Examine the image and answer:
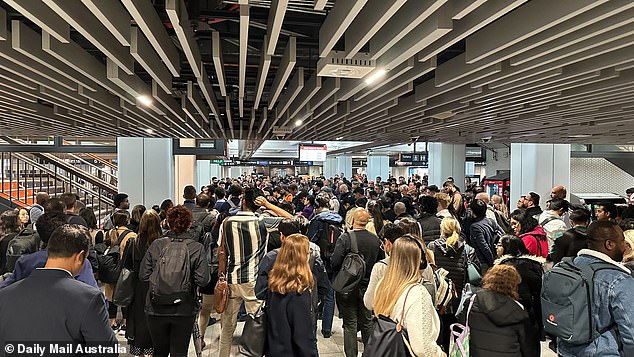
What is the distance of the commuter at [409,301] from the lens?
2412 mm

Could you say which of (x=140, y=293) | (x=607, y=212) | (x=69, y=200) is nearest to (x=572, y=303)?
(x=140, y=293)

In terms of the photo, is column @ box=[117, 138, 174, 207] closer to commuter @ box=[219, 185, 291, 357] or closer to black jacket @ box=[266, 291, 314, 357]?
commuter @ box=[219, 185, 291, 357]

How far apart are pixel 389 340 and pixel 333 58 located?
200cm

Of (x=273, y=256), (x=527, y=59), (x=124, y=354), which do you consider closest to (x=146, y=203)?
(x=124, y=354)

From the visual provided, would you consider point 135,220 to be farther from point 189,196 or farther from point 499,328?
point 499,328

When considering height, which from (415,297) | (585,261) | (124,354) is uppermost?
(585,261)

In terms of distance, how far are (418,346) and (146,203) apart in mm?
8884

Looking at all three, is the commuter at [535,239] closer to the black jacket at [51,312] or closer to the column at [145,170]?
the black jacket at [51,312]

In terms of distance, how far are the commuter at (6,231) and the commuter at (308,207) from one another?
396 cm

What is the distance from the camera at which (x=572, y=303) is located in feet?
8.30

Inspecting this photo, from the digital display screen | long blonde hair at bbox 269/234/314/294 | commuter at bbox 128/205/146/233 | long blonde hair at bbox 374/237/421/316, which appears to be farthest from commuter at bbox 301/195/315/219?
the digital display screen

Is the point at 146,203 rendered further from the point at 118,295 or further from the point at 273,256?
the point at 273,256

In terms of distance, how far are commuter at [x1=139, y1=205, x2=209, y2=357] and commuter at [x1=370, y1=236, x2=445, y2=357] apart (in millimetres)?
1540

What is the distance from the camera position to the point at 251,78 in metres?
6.24
